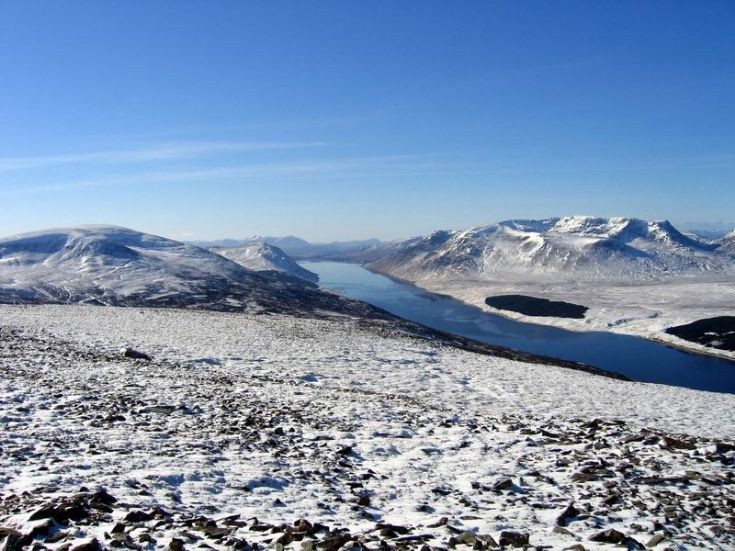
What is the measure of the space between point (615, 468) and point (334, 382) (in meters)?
13.7

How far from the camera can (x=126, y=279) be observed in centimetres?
11538

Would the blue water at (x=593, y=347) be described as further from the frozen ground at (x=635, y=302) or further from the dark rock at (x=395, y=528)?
the dark rock at (x=395, y=528)

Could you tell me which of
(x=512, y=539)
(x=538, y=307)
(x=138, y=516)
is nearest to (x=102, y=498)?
(x=138, y=516)

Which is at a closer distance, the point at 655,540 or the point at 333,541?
the point at 333,541

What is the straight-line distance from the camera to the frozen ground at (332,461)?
28.5 feet

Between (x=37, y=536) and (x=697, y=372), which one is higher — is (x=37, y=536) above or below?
above

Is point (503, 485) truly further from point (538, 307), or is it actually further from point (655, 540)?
point (538, 307)

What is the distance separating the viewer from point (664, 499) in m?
10.7

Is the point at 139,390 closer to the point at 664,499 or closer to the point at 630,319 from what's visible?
the point at 664,499

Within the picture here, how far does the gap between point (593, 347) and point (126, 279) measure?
98.3 meters

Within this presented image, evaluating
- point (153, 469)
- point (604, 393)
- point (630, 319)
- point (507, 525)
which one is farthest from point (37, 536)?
point (630, 319)

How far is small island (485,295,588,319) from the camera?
427 ft

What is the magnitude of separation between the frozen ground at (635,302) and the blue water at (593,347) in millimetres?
4541

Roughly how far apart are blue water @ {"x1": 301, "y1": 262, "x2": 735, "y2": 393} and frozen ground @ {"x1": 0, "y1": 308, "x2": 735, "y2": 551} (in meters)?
51.2
